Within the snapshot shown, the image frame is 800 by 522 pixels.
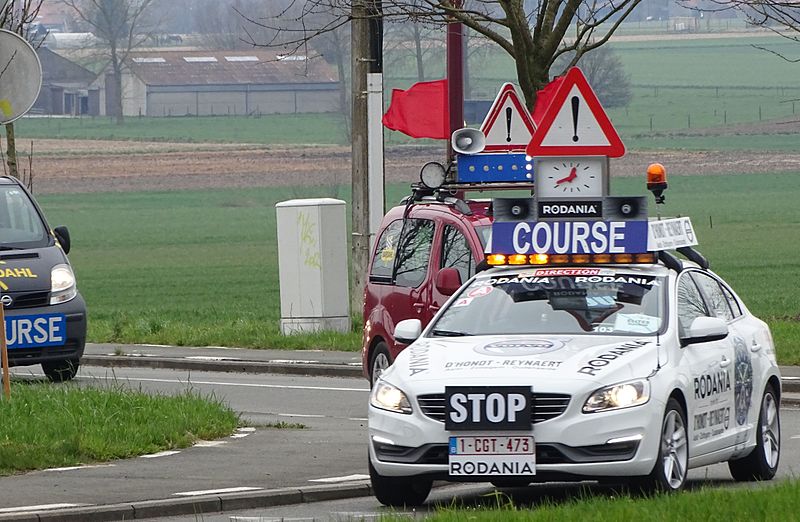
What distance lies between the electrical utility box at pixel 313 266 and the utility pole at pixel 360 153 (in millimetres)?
198

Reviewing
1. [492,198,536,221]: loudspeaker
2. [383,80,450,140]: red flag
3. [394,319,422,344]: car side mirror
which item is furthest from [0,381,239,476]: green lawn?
[383,80,450,140]: red flag

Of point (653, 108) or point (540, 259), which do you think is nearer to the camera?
point (540, 259)

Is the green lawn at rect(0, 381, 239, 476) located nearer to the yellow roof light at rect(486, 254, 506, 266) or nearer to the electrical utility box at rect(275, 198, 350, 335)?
the yellow roof light at rect(486, 254, 506, 266)

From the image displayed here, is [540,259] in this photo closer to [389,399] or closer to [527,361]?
[527,361]

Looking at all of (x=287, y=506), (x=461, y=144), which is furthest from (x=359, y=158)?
(x=287, y=506)

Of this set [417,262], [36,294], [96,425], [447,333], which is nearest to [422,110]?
[36,294]

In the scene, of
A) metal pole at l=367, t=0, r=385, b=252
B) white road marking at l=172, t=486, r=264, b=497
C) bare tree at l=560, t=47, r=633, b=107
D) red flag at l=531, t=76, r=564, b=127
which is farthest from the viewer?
bare tree at l=560, t=47, r=633, b=107

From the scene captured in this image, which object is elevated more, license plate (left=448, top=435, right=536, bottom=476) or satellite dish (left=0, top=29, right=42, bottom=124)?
satellite dish (left=0, top=29, right=42, bottom=124)

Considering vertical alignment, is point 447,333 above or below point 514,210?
below

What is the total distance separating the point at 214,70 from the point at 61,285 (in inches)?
4916

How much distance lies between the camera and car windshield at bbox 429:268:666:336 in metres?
11.3

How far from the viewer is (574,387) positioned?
10.2m

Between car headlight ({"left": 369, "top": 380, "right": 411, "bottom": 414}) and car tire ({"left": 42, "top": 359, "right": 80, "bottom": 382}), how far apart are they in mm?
8968

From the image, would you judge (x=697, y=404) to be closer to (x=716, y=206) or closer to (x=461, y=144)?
(x=461, y=144)
